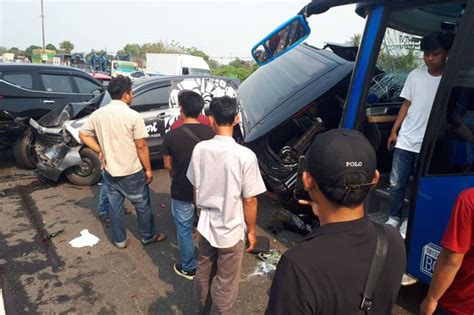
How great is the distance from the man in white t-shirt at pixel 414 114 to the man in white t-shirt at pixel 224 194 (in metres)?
1.30

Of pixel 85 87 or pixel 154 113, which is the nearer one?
pixel 154 113

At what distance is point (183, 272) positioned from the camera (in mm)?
3369

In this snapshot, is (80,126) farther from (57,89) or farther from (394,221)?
(394,221)

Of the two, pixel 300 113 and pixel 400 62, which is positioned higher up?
pixel 400 62

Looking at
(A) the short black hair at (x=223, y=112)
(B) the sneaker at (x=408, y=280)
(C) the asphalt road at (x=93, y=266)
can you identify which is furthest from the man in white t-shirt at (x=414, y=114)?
(A) the short black hair at (x=223, y=112)

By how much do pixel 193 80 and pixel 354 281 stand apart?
21.6 ft

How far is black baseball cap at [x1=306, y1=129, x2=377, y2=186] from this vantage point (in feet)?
3.45

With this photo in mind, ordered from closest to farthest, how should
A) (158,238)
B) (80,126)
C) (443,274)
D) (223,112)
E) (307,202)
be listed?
(307,202) → (443,274) → (223,112) → (158,238) → (80,126)

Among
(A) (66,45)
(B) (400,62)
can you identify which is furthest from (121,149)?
(A) (66,45)

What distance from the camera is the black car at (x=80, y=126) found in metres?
5.62

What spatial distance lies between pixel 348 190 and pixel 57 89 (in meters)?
7.64

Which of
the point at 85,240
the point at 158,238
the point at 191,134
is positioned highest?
the point at 191,134

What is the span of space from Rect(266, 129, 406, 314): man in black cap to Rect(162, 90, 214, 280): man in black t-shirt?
195 centimetres

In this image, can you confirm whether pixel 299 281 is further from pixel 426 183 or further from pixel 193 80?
pixel 193 80
